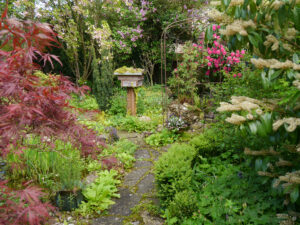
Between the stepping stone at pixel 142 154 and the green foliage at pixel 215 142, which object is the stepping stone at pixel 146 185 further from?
the green foliage at pixel 215 142

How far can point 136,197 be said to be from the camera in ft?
9.55

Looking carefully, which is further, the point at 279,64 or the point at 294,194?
the point at 294,194

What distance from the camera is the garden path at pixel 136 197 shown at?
2479 mm

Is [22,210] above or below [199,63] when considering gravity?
below

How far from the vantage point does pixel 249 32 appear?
1.41m

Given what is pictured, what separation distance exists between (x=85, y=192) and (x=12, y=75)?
64.5 inches

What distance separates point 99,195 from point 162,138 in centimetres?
219

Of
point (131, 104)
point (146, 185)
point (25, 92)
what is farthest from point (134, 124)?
point (25, 92)

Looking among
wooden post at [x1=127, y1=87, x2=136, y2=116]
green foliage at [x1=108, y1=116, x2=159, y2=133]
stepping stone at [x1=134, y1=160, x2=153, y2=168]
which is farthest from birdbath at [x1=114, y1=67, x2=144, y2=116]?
stepping stone at [x1=134, y1=160, x2=153, y2=168]

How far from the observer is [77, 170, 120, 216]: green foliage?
2619mm

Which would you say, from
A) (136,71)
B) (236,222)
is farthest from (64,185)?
(136,71)

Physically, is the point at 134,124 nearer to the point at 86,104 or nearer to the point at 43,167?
the point at 86,104

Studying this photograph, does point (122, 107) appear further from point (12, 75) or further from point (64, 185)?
point (12, 75)

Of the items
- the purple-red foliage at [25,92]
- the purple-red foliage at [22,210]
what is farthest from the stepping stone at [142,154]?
the purple-red foliage at [22,210]
